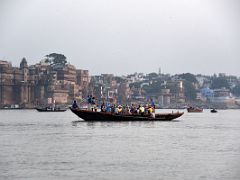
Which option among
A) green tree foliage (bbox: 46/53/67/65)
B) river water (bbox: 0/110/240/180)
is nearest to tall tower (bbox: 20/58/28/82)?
green tree foliage (bbox: 46/53/67/65)

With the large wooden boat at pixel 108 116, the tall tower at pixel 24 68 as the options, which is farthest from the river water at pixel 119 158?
the tall tower at pixel 24 68

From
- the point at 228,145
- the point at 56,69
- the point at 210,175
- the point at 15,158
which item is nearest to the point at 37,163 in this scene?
the point at 15,158

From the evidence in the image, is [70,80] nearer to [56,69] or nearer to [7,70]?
[56,69]

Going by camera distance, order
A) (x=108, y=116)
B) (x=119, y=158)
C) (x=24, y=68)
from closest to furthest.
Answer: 1. (x=119, y=158)
2. (x=108, y=116)
3. (x=24, y=68)

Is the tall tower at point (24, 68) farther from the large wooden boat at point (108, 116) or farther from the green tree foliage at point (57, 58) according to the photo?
the large wooden boat at point (108, 116)

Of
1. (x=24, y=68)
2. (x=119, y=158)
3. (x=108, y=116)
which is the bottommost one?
(x=119, y=158)

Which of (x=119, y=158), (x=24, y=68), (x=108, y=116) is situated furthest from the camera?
(x=24, y=68)

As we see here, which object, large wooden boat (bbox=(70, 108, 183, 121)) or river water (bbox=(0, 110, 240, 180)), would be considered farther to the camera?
large wooden boat (bbox=(70, 108, 183, 121))

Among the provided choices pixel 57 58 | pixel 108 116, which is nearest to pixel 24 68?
pixel 57 58

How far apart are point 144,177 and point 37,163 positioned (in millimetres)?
5179

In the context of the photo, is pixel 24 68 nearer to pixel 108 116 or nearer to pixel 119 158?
pixel 108 116

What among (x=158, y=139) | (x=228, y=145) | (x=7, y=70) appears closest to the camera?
(x=228, y=145)

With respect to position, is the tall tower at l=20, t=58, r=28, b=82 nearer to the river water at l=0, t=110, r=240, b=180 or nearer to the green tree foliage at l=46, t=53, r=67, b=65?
the green tree foliage at l=46, t=53, r=67, b=65

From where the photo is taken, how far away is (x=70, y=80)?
600 ft
